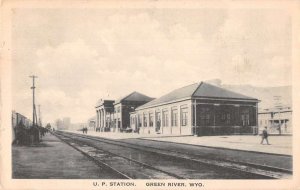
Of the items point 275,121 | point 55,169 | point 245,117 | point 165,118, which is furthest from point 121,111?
point 55,169

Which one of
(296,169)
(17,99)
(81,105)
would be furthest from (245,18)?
(17,99)

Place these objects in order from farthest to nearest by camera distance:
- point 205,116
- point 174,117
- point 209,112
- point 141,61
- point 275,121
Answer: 1. point 275,121
2. point 174,117
3. point 209,112
4. point 205,116
5. point 141,61

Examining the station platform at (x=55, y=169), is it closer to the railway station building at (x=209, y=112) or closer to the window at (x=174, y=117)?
the railway station building at (x=209, y=112)

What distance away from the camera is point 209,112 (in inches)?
1013

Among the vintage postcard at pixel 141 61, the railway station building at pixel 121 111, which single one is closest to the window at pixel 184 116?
the railway station building at pixel 121 111

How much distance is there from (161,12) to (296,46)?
338 cm


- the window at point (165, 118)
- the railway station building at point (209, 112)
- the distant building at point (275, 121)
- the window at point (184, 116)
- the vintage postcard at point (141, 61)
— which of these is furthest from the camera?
the distant building at point (275, 121)

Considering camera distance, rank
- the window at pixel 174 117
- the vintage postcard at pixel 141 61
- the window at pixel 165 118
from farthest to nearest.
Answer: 1. the window at pixel 165 118
2. the window at pixel 174 117
3. the vintage postcard at pixel 141 61

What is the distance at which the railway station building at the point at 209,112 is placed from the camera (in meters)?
25.3

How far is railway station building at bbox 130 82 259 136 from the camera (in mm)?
25281

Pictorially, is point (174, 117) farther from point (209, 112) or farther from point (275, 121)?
point (275, 121)

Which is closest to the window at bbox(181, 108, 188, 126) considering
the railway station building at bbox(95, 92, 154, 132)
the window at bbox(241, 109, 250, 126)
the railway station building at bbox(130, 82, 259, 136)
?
the railway station building at bbox(130, 82, 259, 136)

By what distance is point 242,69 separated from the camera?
9914 mm

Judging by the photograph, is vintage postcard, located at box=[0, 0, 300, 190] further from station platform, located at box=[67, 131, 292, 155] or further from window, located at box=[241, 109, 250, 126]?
window, located at box=[241, 109, 250, 126]
